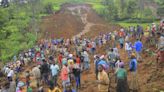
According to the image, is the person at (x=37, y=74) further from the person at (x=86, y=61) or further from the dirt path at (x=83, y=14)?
the dirt path at (x=83, y=14)

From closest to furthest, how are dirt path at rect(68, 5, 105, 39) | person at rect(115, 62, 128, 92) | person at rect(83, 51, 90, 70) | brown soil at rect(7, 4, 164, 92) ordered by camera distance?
person at rect(115, 62, 128, 92)
brown soil at rect(7, 4, 164, 92)
person at rect(83, 51, 90, 70)
dirt path at rect(68, 5, 105, 39)

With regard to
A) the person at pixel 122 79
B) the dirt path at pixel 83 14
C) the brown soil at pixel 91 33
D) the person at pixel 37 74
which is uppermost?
the person at pixel 122 79

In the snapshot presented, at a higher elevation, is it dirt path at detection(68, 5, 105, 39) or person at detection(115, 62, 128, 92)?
person at detection(115, 62, 128, 92)

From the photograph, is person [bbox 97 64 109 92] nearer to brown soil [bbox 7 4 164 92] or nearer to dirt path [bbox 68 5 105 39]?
brown soil [bbox 7 4 164 92]

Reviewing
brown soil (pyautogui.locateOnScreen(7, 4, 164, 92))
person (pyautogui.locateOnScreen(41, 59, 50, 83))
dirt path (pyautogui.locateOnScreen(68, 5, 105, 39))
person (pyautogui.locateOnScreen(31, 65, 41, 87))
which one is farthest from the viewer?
dirt path (pyautogui.locateOnScreen(68, 5, 105, 39))

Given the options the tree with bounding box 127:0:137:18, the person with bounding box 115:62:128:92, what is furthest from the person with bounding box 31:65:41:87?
the tree with bounding box 127:0:137:18

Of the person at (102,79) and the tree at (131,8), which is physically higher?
the person at (102,79)

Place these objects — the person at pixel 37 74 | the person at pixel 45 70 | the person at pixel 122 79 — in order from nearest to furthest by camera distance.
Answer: the person at pixel 122 79
the person at pixel 37 74
the person at pixel 45 70

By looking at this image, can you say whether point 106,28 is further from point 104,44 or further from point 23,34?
point 104,44

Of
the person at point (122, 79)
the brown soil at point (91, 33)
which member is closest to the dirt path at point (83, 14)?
the brown soil at point (91, 33)

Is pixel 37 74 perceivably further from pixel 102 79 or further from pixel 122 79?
pixel 122 79

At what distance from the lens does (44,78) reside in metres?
21.1

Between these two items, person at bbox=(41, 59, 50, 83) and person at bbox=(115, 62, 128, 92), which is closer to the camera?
Result: person at bbox=(115, 62, 128, 92)

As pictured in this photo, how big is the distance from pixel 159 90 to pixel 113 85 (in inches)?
104
